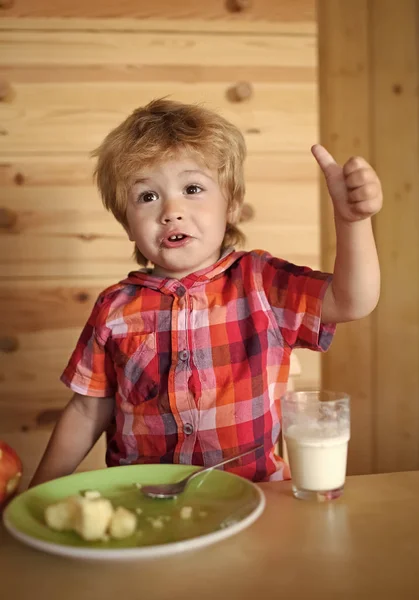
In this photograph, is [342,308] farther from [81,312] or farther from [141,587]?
[81,312]

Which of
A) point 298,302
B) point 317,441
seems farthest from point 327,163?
point 317,441

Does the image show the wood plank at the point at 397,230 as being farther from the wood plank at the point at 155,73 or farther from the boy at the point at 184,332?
the boy at the point at 184,332

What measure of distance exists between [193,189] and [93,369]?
334 millimetres

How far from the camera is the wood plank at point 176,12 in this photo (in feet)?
4.99

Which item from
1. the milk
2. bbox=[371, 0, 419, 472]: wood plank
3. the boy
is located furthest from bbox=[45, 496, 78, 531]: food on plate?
bbox=[371, 0, 419, 472]: wood plank

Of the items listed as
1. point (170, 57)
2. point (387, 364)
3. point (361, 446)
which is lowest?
point (361, 446)

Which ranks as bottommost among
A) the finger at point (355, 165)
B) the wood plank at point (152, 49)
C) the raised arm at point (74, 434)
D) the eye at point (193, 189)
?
the raised arm at point (74, 434)

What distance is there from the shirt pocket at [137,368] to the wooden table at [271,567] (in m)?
0.39

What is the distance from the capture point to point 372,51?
2123 mm

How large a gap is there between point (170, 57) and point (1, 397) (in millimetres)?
897

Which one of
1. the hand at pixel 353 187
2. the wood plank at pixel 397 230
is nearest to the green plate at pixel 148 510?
the hand at pixel 353 187

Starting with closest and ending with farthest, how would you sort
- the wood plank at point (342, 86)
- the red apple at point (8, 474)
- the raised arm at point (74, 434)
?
the red apple at point (8, 474), the raised arm at point (74, 434), the wood plank at point (342, 86)

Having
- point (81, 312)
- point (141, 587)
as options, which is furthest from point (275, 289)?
point (81, 312)

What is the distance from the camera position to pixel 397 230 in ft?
7.07
